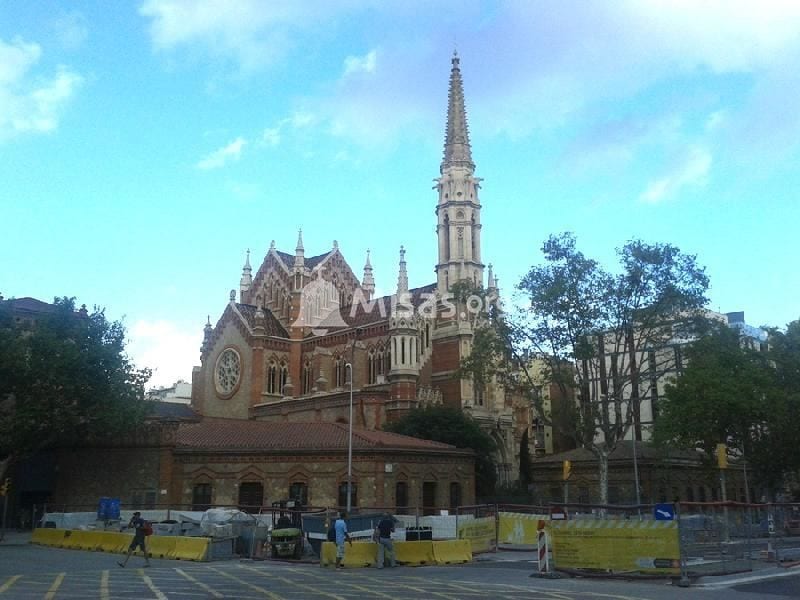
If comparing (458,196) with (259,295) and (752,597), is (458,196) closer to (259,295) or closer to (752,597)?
(259,295)

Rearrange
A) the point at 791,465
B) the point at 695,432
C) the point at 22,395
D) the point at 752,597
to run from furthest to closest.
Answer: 1. the point at 791,465
2. the point at 695,432
3. the point at 22,395
4. the point at 752,597

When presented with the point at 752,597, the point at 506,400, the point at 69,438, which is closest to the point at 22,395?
the point at 69,438

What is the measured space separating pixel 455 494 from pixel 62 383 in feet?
72.4

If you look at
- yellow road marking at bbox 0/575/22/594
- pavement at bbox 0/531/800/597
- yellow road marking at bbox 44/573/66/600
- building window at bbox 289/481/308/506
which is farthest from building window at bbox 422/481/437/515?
yellow road marking at bbox 0/575/22/594

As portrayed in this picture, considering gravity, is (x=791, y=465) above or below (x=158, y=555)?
above

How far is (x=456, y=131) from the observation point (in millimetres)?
70688

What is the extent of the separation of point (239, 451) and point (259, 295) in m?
37.9

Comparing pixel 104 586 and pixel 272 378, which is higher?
pixel 272 378

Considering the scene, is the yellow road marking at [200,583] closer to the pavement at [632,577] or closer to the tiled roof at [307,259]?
the pavement at [632,577]

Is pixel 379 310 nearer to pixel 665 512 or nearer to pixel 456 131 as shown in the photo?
pixel 456 131

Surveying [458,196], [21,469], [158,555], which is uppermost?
[458,196]

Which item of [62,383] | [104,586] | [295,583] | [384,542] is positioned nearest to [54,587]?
[104,586]

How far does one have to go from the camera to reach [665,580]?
19031 mm

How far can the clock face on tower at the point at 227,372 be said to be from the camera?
70.8 meters
